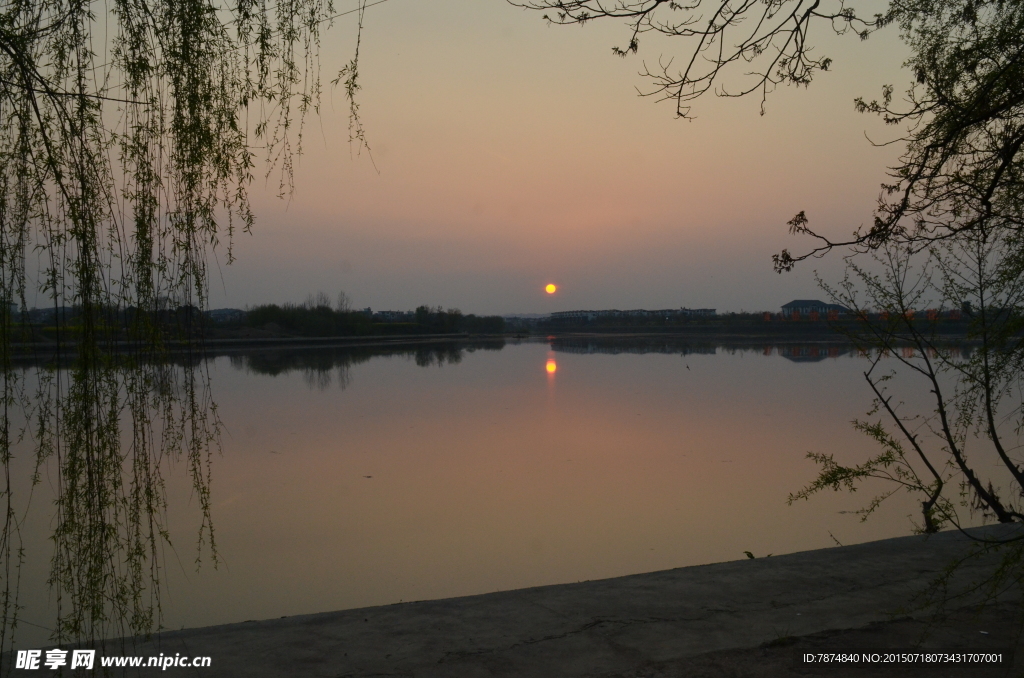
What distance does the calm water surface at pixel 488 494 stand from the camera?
5.57 meters

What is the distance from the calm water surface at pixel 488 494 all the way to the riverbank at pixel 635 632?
1.21 m

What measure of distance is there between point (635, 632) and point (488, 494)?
167 inches

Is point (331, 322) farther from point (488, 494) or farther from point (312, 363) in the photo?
point (488, 494)

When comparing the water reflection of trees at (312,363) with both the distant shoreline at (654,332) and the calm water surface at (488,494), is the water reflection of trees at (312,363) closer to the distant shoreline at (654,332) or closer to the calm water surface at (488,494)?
the distant shoreline at (654,332)

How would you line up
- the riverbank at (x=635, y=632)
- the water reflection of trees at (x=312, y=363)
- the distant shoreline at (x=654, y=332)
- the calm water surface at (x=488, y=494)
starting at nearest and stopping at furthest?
the riverbank at (x=635, y=632)
the calm water surface at (x=488, y=494)
the water reflection of trees at (x=312, y=363)
the distant shoreline at (x=654, y=332)

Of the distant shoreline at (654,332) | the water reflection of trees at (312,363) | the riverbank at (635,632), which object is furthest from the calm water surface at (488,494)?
Result: the distant shoreline at (654,332)

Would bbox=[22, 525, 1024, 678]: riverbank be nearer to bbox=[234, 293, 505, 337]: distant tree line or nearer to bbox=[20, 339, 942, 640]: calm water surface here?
bbox=[20, 339, 942, 640]: calm water surface

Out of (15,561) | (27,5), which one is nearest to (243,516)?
(15,561)

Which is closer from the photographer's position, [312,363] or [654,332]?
[312,363]

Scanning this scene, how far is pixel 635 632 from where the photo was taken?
3.68m

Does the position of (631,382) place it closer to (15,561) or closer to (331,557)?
(331,557)

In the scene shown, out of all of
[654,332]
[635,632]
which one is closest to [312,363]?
[635,632]

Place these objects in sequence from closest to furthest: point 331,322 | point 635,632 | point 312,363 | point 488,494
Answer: point 635,632, point 488,494, point 312,363, point 331,322

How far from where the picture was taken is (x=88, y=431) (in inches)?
93.1
